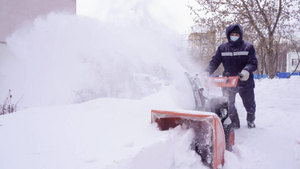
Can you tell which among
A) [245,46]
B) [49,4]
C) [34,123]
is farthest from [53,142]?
[49,4]

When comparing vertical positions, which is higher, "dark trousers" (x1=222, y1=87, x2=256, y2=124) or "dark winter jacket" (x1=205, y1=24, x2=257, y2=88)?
"dark winter jacket" (x1=205, y1=24, x2=257, y2=88)

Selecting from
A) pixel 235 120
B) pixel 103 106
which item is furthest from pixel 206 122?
pixel 103 106

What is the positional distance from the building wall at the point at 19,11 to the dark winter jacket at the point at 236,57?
785cm

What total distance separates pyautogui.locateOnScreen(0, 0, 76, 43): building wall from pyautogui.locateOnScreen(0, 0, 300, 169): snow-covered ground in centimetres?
43

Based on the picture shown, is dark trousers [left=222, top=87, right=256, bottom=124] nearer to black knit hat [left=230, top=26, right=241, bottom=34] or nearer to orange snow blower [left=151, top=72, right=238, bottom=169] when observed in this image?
black knit hat [left=230, top=26, right=241, bottom=34]

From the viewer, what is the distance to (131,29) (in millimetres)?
6512

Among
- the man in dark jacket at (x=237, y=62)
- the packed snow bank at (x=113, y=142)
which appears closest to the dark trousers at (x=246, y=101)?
the man in dark jacket at (x=237, y=62)

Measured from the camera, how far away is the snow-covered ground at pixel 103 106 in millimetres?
2314

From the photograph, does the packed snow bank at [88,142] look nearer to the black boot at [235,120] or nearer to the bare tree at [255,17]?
the black boot at [235,120]

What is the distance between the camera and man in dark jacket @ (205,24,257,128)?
169 inches

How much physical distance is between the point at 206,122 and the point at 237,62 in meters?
2.16

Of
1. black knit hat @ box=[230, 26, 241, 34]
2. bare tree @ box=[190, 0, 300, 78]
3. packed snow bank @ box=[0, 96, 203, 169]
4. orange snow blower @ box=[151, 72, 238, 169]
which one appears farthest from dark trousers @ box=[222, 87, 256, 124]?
bare tree @ box=[190, 0, 300, 78]

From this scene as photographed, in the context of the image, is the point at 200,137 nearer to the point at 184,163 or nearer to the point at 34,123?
the point at 184,163

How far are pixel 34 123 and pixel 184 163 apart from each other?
6.41 ft
